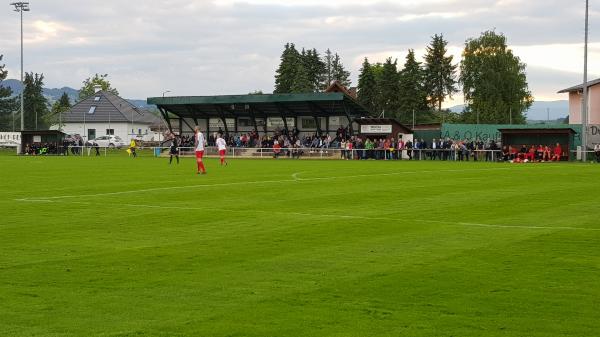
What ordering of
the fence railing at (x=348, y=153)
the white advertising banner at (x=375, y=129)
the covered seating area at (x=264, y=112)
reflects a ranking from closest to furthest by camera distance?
the fence railing at (x=348, y=153)
the white advertising banner at (x=375, y=129)
the covered seating area at (x=264, y=112)

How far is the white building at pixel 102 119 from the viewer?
126562 mm

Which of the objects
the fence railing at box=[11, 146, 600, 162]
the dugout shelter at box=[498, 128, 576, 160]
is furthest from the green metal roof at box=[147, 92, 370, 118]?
the dugout shelter at box=[498, 128, 576, 160]

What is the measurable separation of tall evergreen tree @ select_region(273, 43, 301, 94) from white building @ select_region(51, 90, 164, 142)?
66.5 ft

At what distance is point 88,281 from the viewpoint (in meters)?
9.88

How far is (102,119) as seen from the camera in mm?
127125

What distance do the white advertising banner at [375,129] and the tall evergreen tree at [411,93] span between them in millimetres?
42707

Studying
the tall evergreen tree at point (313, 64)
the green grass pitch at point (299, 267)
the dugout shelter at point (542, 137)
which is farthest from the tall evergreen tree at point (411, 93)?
the green grass pitch at point (299, 267)

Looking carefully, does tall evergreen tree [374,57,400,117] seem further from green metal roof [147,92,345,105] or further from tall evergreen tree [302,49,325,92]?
green metal roof [147,92,345,105]

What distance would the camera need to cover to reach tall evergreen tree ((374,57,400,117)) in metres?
116

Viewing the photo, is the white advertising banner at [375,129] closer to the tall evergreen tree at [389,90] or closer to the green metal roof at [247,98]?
the green metal roof at [247,98]

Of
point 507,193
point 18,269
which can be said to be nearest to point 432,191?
point 507,193

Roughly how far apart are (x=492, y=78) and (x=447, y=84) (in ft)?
41.8

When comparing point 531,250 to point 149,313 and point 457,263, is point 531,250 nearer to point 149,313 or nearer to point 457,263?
point 457,263

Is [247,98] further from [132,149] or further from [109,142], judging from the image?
[109,142]
